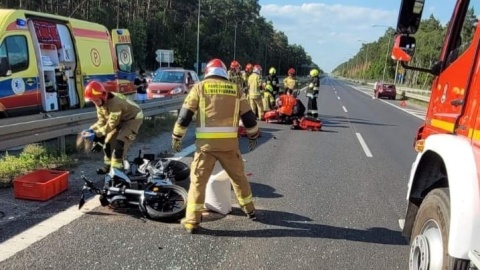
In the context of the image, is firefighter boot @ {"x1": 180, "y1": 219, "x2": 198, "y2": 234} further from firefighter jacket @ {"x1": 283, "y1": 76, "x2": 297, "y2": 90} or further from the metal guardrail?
firefighter jacket @ {"x1": 283, "y1": 76, "x2": 297, "y2": 90}

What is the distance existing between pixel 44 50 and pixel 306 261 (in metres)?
9.17

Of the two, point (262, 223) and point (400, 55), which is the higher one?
point (400, 55)

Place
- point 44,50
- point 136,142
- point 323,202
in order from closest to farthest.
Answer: point 323,202
point 136,142
point 44,50

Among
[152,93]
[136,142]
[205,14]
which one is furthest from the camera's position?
[205,14]

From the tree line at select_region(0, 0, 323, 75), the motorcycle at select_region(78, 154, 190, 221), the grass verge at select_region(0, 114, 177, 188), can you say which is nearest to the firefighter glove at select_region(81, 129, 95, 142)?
the motorcycle at select_region(78, 154, 190, 221)

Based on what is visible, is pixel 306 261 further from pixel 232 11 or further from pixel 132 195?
pixel 232 11

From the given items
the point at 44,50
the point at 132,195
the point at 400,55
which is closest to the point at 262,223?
the point at 132,195

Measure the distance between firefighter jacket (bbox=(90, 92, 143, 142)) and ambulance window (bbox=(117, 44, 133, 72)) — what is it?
10959 mm

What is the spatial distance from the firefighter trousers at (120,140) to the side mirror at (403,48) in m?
3.60

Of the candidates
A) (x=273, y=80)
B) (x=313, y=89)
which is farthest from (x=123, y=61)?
(x=313, y=89)

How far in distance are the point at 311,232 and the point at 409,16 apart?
96.1 inches

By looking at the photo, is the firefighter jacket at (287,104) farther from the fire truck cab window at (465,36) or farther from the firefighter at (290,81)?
the fire truck cab window at (465,36)

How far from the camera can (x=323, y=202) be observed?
247 inches

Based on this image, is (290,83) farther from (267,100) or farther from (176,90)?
(176,90)
